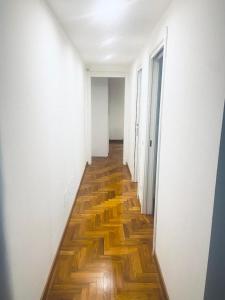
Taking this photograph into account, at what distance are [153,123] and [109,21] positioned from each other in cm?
124

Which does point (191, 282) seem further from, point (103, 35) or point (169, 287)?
point (103, 35)

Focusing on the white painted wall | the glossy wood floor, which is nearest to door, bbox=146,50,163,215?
the glossy wood floor

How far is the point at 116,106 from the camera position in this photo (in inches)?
320

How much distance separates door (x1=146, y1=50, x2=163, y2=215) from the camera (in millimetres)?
2791

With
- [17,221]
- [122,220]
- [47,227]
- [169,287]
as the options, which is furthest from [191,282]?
[122,220]

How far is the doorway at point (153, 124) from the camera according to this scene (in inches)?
110

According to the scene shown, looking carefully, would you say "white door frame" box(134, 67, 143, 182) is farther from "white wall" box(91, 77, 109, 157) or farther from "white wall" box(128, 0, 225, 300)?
"white wall" box(128, 0, 225, 300)

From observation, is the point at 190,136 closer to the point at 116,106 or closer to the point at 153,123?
the point at 153,123

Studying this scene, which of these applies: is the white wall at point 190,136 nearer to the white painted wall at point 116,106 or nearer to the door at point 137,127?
the door at point 137,127

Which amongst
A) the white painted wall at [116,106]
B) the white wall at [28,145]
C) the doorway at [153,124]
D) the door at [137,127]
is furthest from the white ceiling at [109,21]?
the white painted wall at [116,106]

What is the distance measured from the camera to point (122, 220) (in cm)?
309

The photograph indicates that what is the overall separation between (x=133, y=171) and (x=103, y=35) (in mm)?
2591

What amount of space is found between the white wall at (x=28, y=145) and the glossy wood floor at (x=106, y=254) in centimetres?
22

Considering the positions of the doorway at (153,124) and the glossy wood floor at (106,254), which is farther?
the doorway at (153,124)
